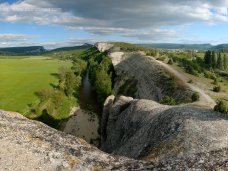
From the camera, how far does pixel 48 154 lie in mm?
18531

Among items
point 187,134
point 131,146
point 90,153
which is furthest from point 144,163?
point 131,146

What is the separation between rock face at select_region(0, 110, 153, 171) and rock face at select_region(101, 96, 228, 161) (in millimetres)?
5968

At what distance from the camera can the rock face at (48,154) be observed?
689 inches

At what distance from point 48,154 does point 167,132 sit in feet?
67.1

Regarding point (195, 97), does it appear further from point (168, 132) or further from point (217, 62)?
point (217, 62)

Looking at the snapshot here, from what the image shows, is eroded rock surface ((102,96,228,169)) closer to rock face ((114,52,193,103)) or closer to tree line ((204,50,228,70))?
rock face ((114,52,193,103))

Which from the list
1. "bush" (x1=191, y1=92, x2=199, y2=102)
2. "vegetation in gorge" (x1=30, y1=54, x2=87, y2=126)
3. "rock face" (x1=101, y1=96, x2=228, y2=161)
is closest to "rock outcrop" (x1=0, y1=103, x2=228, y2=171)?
"rock face" (x1=101, y1=96, x2=228, y2=161)

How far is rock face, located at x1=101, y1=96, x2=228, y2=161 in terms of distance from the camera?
3038 centimetres

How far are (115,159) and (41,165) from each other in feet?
13.0

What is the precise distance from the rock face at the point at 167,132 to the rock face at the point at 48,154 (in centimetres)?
597

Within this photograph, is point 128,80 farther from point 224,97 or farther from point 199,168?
point 199,168

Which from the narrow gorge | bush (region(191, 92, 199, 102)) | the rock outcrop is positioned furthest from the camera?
bush (region(191, 92, 199, 102))

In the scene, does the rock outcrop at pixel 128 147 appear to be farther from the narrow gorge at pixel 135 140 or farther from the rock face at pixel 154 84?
the rock face at pixel 154 84

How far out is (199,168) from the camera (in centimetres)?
1556
